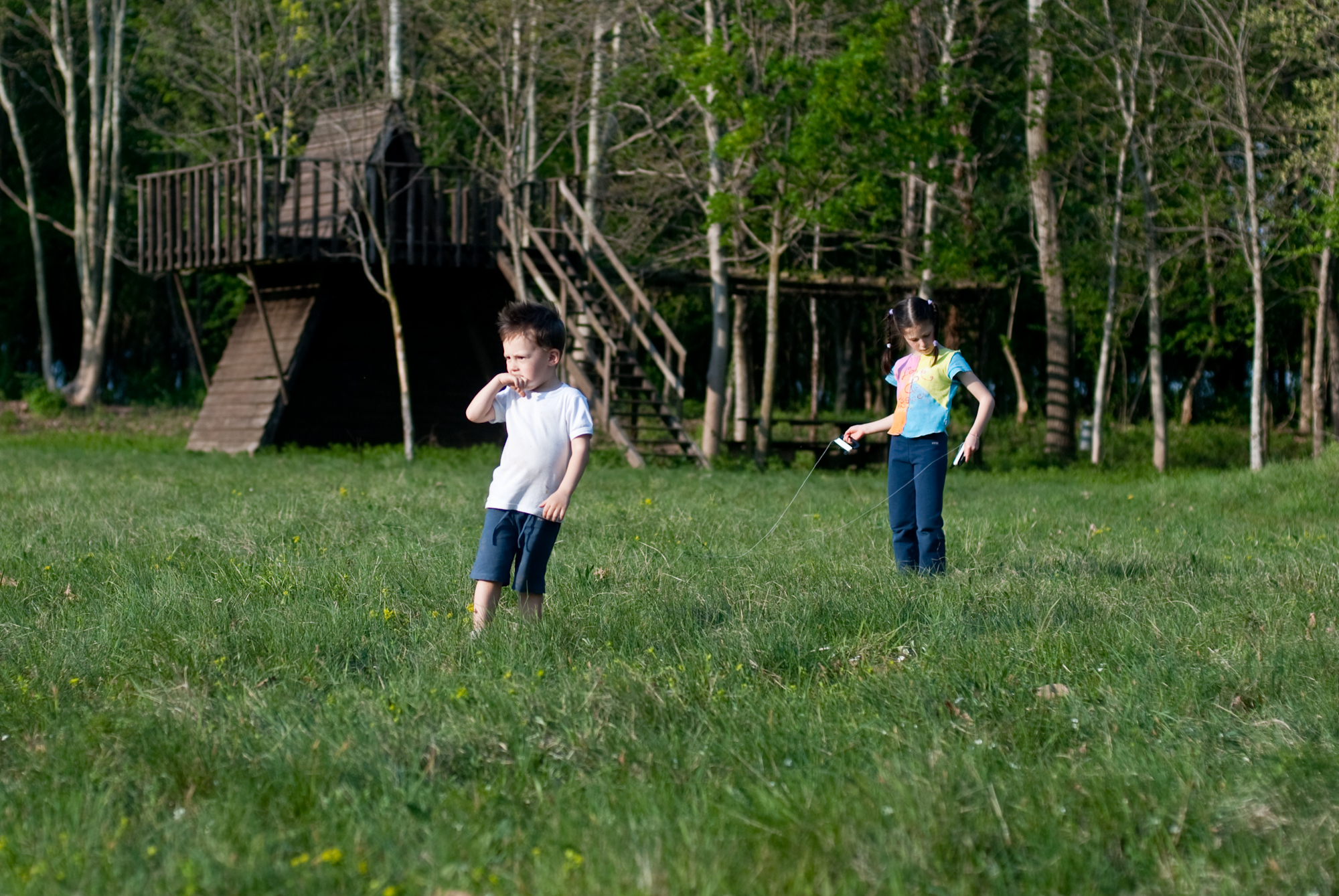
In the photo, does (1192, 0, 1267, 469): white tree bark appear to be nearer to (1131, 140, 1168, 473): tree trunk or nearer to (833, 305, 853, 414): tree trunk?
(1131, 140, 1168, 473): tree trunk

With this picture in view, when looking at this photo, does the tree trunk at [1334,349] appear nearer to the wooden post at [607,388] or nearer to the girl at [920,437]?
the wooden post at [607,388]

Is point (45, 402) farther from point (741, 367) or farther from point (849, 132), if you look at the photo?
point (849, 132)

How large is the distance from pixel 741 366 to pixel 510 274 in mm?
7312

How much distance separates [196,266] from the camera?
21.1 meters

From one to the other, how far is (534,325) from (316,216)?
624 inches

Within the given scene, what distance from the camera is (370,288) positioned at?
23.0m

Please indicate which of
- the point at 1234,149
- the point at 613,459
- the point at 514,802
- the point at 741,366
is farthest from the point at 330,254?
the point at 514,802

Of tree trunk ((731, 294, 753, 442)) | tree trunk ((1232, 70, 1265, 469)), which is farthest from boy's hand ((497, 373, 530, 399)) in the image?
tree trunk ((731, 294, 753, 442))

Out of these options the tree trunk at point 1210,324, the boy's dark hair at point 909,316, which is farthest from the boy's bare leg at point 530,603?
the tree trunk at point 1210,324

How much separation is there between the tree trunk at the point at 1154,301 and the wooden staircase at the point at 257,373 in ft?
47.7

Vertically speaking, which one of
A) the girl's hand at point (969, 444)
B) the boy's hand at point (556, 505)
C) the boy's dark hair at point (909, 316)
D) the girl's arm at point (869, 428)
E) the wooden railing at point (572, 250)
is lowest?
the boy's hand at point (556, 505)

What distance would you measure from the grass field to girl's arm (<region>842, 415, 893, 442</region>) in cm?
73

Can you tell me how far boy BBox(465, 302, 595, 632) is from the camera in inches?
208

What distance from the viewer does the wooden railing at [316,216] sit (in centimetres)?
2041
